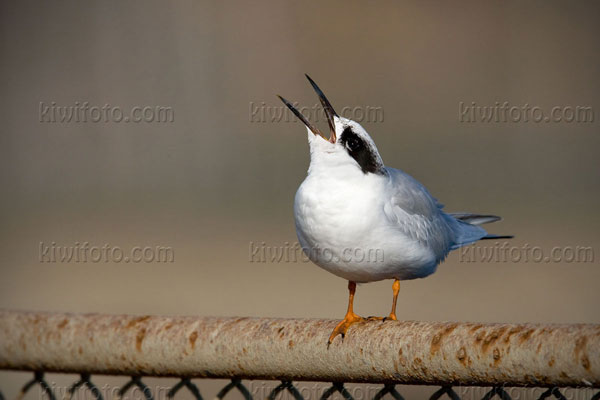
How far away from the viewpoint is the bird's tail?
12.0 feet

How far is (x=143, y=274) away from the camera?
24.5 ft

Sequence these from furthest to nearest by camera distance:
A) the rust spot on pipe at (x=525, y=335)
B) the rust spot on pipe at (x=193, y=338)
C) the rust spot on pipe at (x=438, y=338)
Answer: the rust spot on pipe at (x=193, y=338) < the rust spot on pipe at (x=438, y=338) < the rust spot on pipe at (x=525, y=335)

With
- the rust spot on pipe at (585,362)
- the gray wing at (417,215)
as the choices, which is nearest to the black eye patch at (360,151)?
the gray wing at (417,215)

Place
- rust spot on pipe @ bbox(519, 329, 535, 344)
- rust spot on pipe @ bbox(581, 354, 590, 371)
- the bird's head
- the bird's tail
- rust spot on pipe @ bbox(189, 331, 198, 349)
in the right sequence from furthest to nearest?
the bird's tail → the bird's head → rust spot on pipe @ bbox(189, 331, 198, 349) → rust spot on pipe @ bbox(519, 329, 535, 344) → rust spot on pipe @ bbox(581, 354, 590, 371)

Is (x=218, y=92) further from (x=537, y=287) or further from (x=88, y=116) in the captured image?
(x=537, y=287)

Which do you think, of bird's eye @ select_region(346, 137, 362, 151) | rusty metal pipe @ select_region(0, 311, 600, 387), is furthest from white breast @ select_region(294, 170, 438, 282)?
rusty metal pipe @ select_region(0, 311, 600, 387)

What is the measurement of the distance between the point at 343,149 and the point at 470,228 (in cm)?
89

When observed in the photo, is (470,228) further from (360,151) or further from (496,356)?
(496,356)

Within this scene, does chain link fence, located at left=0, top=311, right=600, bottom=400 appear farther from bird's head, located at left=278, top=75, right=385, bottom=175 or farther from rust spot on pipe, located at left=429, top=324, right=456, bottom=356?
bird's head, located at left=278, top=75, right=385, bottom=175

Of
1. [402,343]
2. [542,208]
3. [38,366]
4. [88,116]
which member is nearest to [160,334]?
[38,366]

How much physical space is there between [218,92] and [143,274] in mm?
2059

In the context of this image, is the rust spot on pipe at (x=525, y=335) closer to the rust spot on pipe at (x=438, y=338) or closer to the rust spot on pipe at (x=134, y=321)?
the rust spot on pipe at (x=438, y=338)

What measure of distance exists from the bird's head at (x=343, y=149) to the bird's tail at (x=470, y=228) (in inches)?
25.2

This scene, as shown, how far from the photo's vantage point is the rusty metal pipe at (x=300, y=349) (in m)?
1.66
